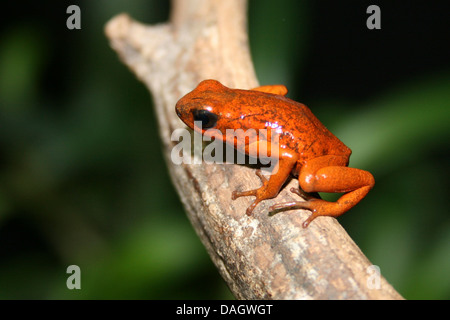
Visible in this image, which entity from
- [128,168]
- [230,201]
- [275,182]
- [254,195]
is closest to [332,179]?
A: [275,182]

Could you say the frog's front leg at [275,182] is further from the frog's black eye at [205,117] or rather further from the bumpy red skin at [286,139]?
the frog's black eye at [205,117]

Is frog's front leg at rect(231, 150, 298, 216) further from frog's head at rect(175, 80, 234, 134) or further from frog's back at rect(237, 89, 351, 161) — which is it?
frog's head at rect(175, 80, 234, 134)

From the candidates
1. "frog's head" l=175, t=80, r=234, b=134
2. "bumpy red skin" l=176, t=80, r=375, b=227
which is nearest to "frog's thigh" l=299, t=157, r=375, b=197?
"bumpy red skin" l=176, t=80, r=375, b=227

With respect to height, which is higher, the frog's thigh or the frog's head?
the frog's head

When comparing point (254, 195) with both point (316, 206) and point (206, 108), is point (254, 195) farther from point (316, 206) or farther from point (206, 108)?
point (206, 108)

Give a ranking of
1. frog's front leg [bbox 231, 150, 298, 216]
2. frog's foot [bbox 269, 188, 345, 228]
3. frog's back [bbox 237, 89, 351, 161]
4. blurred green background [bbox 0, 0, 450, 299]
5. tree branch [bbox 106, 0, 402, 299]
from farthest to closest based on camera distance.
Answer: blurred green background [bbox 0, 0, 450, 299] < frog's back [bbox 237, 89, 351, 161] < frog's front leg [bbox 231, 150, 298, 216] < frog's foot [bbox 269, 188, 345, 228] < tree branch [bbox 106, 0, 402, 299]

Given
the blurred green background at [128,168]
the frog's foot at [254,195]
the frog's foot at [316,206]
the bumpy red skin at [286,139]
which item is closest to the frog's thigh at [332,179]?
the bumpy red skin at [286,139]

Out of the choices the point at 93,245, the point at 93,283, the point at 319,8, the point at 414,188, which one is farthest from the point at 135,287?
the point at 319,8
